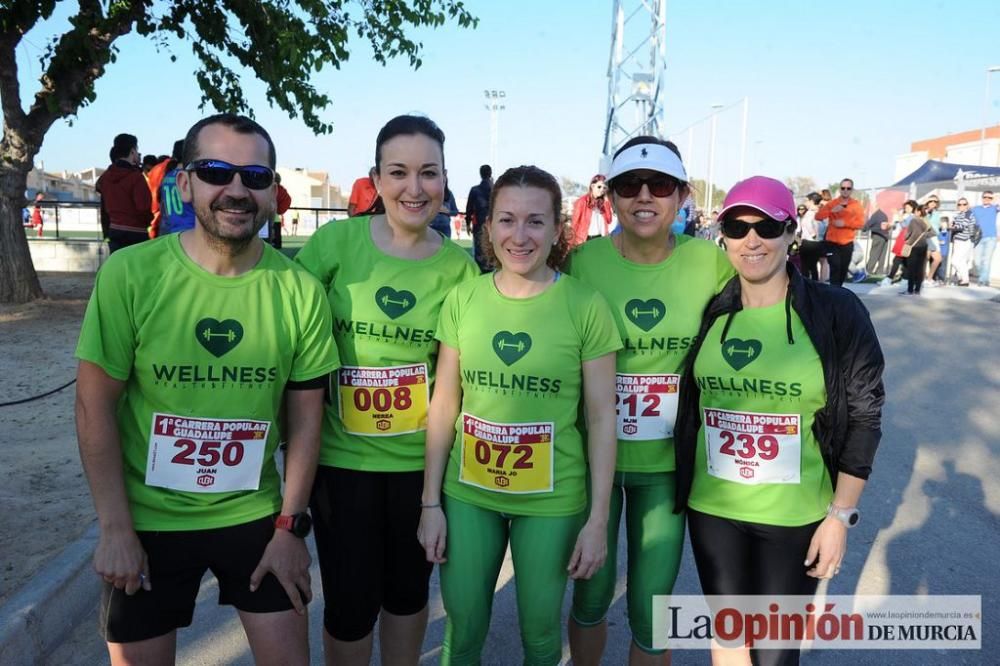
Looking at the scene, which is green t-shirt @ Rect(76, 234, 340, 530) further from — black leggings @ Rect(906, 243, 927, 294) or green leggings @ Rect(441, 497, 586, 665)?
black leggings @ Rect(906, 243, 927, 294)

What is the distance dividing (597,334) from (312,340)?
0.92 metres

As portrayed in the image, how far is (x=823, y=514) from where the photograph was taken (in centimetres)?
252

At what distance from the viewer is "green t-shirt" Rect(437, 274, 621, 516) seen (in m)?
2.46

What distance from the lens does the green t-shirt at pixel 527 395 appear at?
2459 millimetres

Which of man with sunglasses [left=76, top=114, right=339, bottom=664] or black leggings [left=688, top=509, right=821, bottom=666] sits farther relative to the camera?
black leggings [left=688, top=509, right=821, bottom=666]

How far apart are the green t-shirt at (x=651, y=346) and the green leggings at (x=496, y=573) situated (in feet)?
1.22

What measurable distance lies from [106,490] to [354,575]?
0.90 metres

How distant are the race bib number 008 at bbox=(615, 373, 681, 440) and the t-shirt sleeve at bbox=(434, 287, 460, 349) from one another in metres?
A: 0.62

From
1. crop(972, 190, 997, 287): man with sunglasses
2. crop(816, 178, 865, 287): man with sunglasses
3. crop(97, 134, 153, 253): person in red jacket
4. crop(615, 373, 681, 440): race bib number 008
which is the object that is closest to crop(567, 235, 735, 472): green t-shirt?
crop(615, 373, 681, 440): race bib number 008

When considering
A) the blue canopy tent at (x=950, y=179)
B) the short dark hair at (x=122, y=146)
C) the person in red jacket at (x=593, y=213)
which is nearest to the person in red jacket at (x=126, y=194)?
the short dark hair at (x=122, y=146)

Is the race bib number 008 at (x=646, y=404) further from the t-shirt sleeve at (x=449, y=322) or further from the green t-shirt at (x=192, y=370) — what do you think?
the green t-shirt at (x=192, y=370)

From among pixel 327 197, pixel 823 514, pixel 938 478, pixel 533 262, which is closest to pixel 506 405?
pixel 533 262

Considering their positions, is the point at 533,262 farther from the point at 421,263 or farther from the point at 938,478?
the point at 938,478

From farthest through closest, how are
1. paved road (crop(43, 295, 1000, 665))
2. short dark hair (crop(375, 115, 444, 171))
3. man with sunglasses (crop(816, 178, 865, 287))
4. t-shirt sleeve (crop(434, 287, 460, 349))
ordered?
1. man with sunglasses (crop(816, 178, 865, 287))
2. paved road (crop(43, 295, 1000, 665))
3. short dark hair (crop(375, 115, 444, 171))
4. t-shirt sleeve (crop(434, 287, 460, 349))
